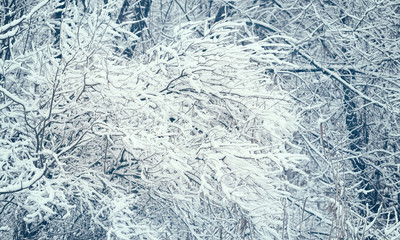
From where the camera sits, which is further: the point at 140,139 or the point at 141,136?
the point at 141,136

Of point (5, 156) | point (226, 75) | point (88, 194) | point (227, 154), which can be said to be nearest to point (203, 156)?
point (227, 154)

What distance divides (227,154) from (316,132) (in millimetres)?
4509

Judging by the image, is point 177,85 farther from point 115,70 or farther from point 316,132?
point 316,132

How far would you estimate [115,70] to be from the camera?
3.72 metres

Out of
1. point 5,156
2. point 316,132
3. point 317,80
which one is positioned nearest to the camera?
point 5,156

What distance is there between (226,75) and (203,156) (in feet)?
3.07

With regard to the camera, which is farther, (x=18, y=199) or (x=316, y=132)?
(x=316, y=132)

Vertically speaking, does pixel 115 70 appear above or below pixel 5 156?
above

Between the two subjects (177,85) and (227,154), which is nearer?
(227,154)

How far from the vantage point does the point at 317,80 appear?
25.9 feet

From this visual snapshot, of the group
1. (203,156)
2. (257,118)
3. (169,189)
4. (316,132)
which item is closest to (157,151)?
(203,156)

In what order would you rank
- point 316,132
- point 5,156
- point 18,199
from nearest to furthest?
point 5,156 → point 18,199 → point 316,132

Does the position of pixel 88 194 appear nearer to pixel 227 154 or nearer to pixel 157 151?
pixel 157 151

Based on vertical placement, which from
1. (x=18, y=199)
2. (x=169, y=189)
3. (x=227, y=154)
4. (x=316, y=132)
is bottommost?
(x=316, y=132)
